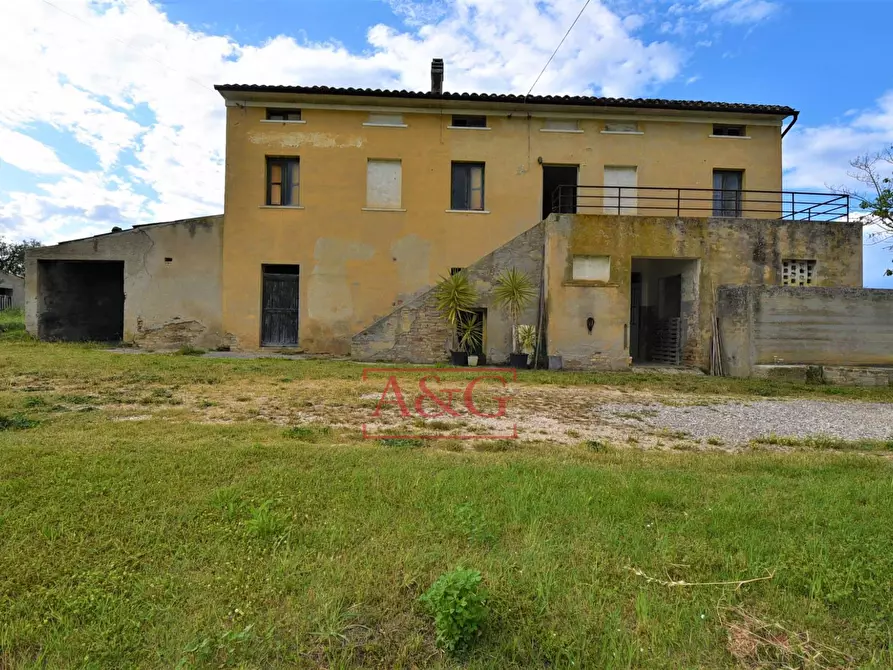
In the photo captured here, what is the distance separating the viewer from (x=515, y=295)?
46.3ft

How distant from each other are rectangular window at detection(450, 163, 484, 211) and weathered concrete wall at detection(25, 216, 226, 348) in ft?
26.6

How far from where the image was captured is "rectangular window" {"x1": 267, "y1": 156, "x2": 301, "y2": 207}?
56.6 ft

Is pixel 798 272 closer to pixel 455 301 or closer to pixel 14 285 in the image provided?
pixel 455 301

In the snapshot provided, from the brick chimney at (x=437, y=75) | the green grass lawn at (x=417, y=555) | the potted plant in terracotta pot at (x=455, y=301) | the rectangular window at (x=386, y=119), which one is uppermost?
the brick chimney at (x=437, y=75)

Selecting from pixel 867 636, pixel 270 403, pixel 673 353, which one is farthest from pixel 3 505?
pixel 673 353

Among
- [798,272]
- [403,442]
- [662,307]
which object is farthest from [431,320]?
[798,272]

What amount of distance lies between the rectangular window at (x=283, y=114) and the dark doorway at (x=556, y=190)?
346 inches

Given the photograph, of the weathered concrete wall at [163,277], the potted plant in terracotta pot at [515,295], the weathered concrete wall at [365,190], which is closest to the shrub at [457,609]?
the potted plant in terracotta pot at [515,295]

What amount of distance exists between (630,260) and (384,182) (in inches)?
339

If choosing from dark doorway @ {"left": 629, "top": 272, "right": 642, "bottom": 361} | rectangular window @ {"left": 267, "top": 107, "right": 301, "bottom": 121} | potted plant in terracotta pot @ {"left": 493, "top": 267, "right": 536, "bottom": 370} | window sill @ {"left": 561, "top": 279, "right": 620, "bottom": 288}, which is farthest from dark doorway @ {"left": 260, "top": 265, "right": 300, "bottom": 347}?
dark doorway @ {"left": 629, "top": 272, "right": 642, "bottom": 361}

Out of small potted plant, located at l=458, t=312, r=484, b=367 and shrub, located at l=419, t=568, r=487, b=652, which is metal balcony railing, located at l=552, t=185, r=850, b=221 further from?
shrub, located at l=419, t=568, r=487, b=652

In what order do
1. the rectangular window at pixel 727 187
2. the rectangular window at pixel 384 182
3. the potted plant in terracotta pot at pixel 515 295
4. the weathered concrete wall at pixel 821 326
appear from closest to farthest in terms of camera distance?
1. the weathered concrete wall at pixel 821 326
2. the potted plant in terracotta pot at pixel 515 295
3. the rectangular window at pixel 384 182
4. the rectangular window at pixel 727 187

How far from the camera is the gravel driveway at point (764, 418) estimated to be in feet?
21.5

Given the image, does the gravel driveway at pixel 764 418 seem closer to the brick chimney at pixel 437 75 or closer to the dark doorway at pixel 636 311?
the dark doorway at pixel 636 311
